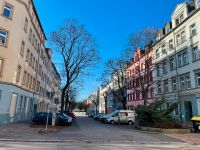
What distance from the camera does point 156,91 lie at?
4247 centimetres

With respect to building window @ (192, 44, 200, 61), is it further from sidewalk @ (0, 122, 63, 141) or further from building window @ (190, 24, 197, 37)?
sidewalk @ (0, 122, 63, 141)

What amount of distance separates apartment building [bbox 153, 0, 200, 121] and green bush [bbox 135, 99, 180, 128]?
911 cm

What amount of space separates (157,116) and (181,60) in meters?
15.6

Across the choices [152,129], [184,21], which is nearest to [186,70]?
[184,21]

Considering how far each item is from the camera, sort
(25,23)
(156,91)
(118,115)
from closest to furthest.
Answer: (25,23) → (118,115) → (156,91)

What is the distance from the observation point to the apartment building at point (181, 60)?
1168 inches

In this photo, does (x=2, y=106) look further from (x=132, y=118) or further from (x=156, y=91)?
(x=156, y=91)

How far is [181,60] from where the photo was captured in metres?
33.6

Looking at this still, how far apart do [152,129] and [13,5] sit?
20.6 m

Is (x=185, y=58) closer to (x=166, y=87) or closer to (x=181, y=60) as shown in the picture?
(x=181, y=60)

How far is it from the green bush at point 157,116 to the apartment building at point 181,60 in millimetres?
9111

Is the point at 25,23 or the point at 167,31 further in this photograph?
the point at 167,31

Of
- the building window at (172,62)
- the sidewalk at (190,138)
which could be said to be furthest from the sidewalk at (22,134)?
the building window at (172,62)

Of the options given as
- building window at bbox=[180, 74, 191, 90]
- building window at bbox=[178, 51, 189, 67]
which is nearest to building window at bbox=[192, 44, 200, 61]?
building window at bbox=[178, 51, 189, 67]
